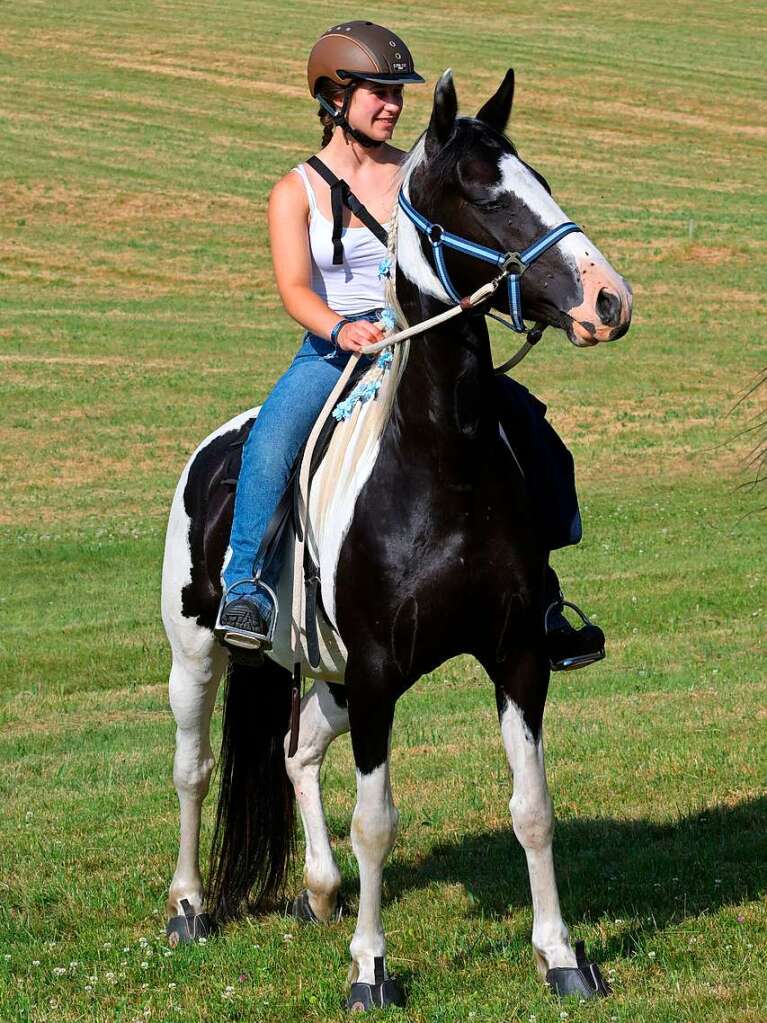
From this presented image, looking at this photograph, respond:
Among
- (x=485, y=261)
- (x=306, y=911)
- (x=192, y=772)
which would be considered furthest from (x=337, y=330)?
(x=306, y=911)

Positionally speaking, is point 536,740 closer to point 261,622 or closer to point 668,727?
point 261,622

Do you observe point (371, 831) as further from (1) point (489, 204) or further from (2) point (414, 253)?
(1) point (489, 204)

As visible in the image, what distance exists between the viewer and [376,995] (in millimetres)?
5574

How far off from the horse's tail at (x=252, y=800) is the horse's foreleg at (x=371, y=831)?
1.41m

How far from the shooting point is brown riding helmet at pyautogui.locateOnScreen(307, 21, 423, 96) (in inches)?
228

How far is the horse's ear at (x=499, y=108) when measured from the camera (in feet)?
17.3

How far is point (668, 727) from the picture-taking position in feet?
31.7

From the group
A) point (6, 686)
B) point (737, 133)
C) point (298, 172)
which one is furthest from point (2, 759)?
point (737, 133)

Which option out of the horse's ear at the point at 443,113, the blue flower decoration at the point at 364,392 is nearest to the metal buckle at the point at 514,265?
the horse's ear at the point at 443,113

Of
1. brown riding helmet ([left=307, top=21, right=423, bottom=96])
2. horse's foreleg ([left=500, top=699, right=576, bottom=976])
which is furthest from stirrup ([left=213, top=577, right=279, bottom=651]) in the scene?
brown riding helmet ([left=307, top=21, right=423, bottom=96])

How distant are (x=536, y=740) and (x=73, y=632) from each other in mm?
9453

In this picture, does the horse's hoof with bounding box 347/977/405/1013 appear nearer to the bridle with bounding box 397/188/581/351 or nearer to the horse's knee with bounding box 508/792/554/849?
the horse's knee with bounding box 508/792/554/849

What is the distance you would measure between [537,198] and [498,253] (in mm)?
221

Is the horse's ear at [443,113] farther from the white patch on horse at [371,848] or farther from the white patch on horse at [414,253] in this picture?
the white patch on horse at [371,848]
